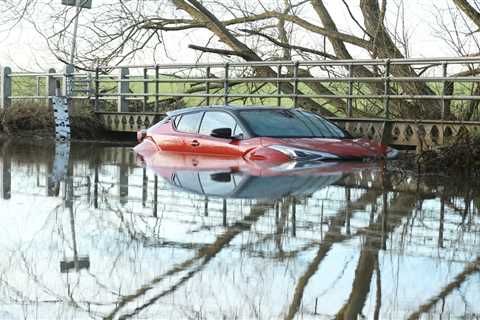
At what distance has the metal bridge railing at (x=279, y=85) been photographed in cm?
1948

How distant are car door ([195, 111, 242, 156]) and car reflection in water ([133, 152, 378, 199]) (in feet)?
0.70

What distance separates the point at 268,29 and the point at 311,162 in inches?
404

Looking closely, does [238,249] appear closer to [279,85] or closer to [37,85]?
[279,85]

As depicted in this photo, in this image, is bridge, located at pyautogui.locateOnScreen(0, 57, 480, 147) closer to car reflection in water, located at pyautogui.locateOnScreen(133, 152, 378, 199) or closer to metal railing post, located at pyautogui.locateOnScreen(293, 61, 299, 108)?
metal railing post, located at pyautogui.locateOnScreen(293, 61, 299, 108)

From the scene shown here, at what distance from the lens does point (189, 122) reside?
17781 mm

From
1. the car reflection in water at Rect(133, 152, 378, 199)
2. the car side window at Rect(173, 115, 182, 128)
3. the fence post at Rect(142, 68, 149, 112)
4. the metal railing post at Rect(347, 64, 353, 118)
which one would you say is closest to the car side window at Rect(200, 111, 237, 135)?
the car reflection in water at Rect(133, 152, 378, 199)

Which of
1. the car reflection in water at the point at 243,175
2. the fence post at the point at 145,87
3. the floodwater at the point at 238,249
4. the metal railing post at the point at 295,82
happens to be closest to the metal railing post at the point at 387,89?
the metal railing post at the point at 295,82

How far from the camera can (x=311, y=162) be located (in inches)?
605

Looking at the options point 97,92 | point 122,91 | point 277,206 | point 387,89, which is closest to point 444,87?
point 387,89

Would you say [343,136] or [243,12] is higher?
[243,12]

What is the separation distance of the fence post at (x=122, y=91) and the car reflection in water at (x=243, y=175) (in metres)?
11.1

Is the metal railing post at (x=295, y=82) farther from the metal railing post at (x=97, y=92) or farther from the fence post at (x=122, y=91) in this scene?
the metal railing post at (x=97, y=92)

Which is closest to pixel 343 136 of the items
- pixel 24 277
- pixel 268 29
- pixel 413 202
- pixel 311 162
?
pixel 311 162

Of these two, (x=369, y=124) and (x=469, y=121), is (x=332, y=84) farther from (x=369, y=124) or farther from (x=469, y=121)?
(x=469, y=121)
